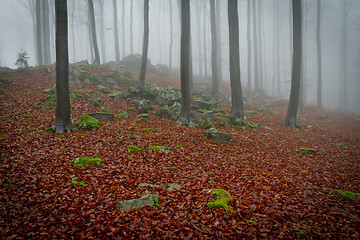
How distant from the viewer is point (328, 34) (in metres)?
34.6

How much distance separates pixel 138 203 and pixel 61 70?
651 centimetres

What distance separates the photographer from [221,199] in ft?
13.3

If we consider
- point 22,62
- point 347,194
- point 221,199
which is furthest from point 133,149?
point 22,62

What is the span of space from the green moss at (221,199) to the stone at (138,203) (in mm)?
1281

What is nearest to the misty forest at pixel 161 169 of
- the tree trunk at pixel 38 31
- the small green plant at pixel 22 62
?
the small green plant at pixel 22 62

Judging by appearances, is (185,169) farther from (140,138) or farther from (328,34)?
(328,34)

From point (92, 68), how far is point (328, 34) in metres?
44.4

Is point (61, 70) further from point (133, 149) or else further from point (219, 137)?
point (219, 137)

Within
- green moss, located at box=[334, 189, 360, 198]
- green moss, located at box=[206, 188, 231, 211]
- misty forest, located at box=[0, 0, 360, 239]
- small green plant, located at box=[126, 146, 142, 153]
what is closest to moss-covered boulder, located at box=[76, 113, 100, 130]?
misty forest, located at box=[0, 0, 360, 239]

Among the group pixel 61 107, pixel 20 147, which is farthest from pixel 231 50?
pixel 20 147

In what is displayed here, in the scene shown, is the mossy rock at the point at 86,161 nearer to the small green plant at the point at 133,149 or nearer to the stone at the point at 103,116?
the small green plant at the point at 133,149

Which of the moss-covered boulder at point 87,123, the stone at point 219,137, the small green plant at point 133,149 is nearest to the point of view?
the small green plant at point 133,149

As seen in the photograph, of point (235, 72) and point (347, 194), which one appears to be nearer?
point (347, 194)

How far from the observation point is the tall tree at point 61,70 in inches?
274
